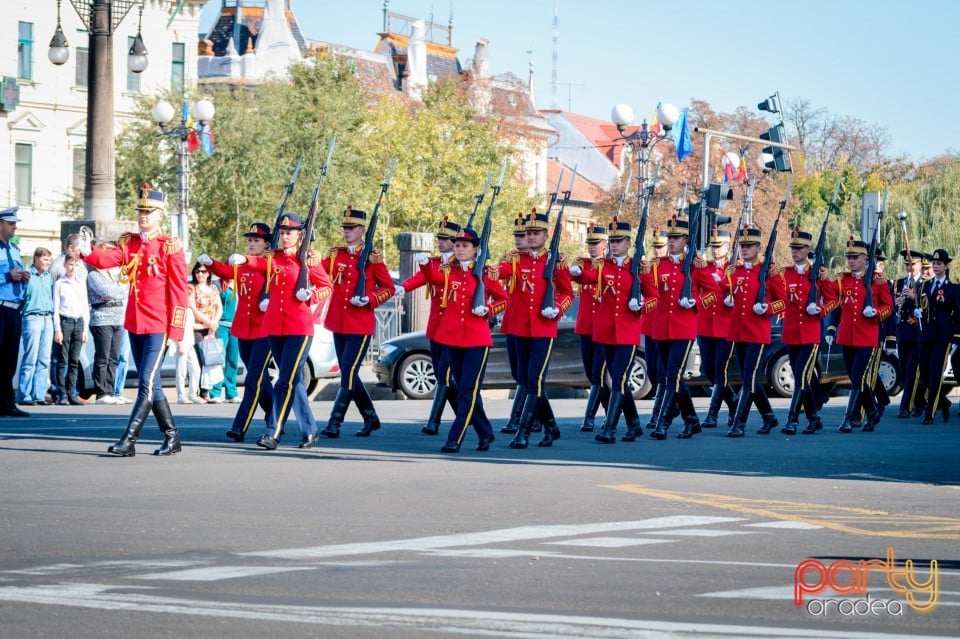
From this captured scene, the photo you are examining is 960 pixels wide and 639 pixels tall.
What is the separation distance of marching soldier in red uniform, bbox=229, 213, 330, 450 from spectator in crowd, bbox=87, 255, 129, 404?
6.63 metres

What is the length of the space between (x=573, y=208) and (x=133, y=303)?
8327cm

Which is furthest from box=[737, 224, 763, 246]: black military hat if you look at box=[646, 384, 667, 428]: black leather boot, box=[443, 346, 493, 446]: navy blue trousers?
box=[443, 346, 493, 446]: navy blue trousers

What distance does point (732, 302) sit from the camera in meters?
18.4

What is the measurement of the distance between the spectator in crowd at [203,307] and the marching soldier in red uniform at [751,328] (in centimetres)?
722

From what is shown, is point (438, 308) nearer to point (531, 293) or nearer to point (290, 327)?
point (531, 293)

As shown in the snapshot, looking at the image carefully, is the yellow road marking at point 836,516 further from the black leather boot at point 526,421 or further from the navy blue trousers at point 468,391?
the black leather boot at point 526,421

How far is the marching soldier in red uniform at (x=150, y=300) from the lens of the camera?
13.5 meters

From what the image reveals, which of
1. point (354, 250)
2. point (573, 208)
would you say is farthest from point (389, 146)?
point (354, 250)

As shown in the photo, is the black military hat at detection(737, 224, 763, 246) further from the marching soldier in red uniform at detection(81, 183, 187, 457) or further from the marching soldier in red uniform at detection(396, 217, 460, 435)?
the marching soldier in red uniform at detection(81, 183, 187, 457)

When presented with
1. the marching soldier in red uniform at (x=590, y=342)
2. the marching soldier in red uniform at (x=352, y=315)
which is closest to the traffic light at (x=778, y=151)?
the marching soldier in red uniform at (x=590, y=342)

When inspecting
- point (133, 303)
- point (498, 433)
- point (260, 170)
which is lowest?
point (498, 433)

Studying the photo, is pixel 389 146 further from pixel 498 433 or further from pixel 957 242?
pixel 498 433

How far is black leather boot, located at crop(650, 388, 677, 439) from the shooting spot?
56.3 ft

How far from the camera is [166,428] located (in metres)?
13.9
